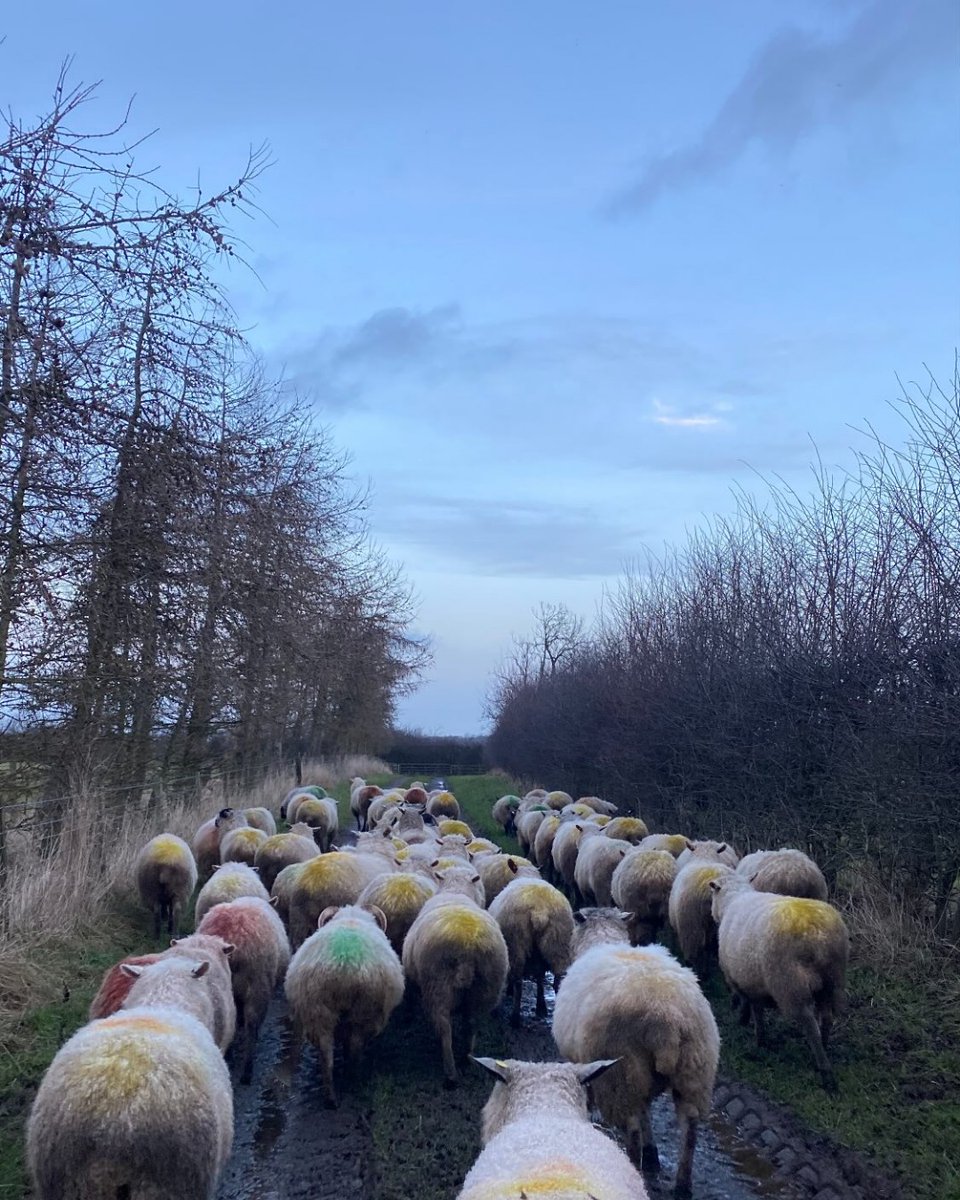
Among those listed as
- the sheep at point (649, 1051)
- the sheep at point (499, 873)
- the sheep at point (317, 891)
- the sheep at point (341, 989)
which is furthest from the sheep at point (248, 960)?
the sheep at point (499, 873)

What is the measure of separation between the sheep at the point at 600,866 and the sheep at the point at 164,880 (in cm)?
496

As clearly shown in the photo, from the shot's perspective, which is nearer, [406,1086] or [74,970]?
[406,1086]

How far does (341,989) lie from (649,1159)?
2368 millimetres

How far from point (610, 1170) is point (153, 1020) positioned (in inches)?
94.8

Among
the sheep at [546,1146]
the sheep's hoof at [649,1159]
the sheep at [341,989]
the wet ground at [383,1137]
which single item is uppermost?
the sheep at [546,1146]

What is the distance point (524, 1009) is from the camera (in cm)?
888

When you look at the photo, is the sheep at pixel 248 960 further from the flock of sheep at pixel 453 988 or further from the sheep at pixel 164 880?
the sheep at pixel 164 880

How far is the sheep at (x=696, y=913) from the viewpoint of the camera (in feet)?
29.8

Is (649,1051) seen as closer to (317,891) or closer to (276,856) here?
(317,891)

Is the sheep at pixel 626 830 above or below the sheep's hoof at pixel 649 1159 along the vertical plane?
above

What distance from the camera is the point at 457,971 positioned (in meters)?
7.09

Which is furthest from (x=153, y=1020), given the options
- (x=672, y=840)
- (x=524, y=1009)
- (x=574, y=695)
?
(x=574, y=695)

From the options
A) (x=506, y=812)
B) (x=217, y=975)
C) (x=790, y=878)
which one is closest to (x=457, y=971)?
(x=217, y=975)

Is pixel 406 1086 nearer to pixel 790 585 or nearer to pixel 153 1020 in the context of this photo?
pixel 153 1020
